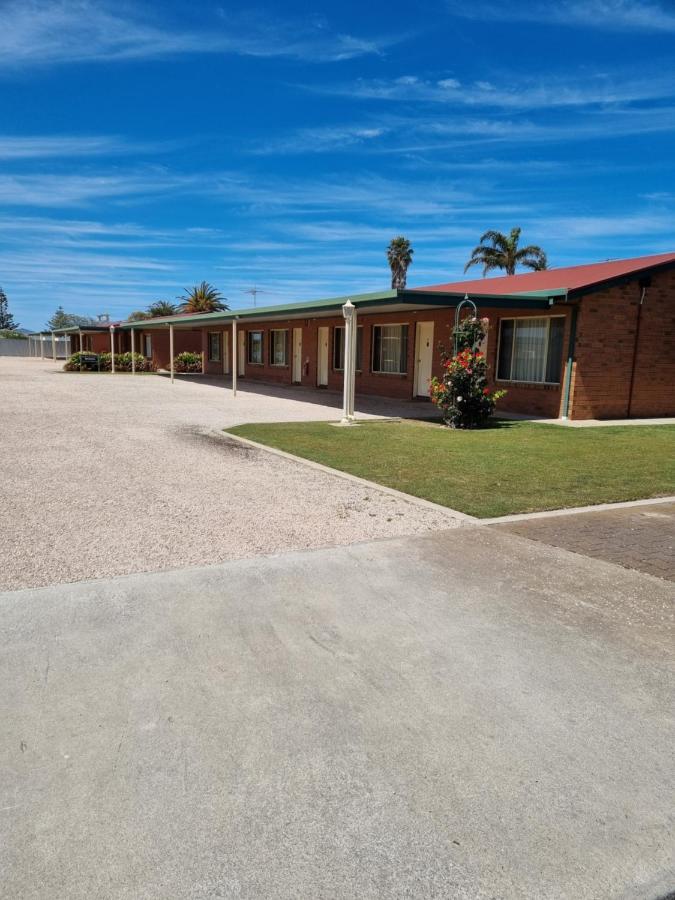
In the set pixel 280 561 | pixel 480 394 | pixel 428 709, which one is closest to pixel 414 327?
pixel 480 394

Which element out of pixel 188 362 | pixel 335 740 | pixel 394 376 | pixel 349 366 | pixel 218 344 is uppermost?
pixel 218 344

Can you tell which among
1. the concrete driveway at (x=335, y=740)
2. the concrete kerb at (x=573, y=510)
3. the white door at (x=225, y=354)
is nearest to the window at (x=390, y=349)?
the concrete kerb at (x=573, y=510)

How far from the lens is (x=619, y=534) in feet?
19.1

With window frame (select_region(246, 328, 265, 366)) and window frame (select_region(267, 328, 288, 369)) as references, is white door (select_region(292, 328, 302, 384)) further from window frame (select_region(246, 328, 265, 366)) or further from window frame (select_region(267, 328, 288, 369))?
window frame (select_region(246, 328, 265, 366))

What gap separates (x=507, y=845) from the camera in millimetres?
2197

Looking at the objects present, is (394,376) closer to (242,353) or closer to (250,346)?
(250,346)

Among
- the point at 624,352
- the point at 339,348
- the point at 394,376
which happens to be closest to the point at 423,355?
the point at 394,376

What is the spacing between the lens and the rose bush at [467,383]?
43.8ft

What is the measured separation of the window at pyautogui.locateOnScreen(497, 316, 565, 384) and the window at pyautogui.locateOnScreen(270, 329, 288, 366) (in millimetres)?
12455

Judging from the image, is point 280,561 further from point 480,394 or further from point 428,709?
point 480,394

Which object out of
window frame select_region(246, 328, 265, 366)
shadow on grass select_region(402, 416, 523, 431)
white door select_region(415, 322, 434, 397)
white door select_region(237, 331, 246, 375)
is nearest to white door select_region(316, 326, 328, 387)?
window frame select_region(246, 328, 265, 366)

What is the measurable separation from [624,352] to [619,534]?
10.6 metres

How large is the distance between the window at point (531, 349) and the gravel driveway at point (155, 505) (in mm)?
8024

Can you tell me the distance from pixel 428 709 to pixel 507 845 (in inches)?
32.6
